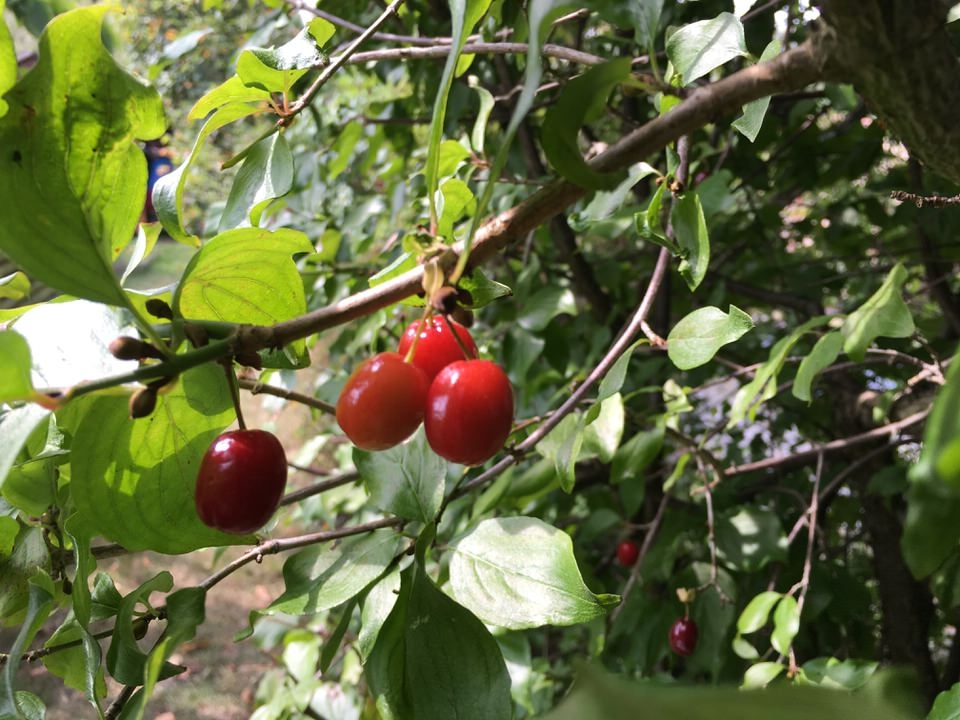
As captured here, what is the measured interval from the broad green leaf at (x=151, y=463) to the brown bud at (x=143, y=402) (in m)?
0.08

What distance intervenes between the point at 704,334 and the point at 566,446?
0.16 m

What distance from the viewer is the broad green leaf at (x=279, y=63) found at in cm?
63

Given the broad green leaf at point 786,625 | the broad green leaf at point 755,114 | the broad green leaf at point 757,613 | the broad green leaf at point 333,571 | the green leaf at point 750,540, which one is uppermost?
the broad green leaf at point 755,114

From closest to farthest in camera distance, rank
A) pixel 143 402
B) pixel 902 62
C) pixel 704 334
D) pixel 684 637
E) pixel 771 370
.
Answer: pixel 902 62, pixel 143 402, pixel 704 334, pixel 771 370, pixel 684 637

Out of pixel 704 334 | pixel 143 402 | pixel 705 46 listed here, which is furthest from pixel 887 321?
pixel 143 402

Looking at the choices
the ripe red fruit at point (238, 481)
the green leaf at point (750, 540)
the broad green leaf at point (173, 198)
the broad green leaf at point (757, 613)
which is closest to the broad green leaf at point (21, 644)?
the ripe red fruit at point (238, 481)

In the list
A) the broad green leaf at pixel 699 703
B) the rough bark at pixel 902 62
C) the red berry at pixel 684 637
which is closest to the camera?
the broad green leaf at pixel 699 703

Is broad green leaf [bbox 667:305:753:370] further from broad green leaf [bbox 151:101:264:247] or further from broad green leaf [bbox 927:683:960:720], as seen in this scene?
broad green leaf [bbox 151:101:264:247]

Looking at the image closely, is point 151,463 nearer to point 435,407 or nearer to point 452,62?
point 435,407

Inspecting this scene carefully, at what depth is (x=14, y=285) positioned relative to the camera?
64 centimetres

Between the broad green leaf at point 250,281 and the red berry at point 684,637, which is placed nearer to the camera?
the broad green leaf at point 250,281

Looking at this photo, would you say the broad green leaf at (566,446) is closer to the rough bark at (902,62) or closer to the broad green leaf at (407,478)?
the broad green leaf at (407,478)

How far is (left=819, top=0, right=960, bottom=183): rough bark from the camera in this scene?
299 mm

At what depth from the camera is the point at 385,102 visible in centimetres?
146
